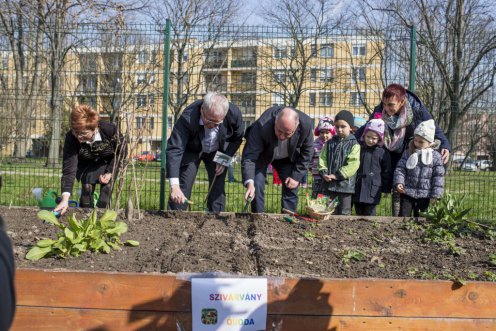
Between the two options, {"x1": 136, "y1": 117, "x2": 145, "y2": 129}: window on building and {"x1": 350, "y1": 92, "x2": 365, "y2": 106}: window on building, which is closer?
{"x1": 136, "y1": 117, "x2": 145, "y2": 129}: window on building

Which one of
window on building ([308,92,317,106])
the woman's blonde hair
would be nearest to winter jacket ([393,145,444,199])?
window on building ([308,92,317,106])

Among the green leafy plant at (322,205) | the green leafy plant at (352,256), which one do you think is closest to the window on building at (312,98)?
the green leafy plant at (322,205)

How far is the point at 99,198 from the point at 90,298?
2.74 m

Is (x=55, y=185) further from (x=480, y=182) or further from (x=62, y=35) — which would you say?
(x=480, y=182)

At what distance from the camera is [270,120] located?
4676 millimetres

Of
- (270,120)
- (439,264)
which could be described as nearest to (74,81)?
(270,120)

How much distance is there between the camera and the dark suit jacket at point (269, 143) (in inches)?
183

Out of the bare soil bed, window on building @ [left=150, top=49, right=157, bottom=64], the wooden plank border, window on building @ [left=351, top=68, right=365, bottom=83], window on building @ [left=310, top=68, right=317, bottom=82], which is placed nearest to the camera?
the wooden plank border

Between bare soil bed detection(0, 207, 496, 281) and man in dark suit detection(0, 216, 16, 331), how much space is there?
201cm

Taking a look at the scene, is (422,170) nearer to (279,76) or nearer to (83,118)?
(279,76)

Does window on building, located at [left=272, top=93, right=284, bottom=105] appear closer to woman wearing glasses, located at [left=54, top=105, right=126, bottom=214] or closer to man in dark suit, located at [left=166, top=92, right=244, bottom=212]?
man in dark suit, located at [left=166, top=92, right=244, bottom=212]

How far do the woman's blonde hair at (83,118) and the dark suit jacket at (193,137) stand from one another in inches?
30.1

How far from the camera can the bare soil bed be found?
10.0ft

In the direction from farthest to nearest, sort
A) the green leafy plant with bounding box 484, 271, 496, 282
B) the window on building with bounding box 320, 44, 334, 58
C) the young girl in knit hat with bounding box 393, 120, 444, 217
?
the window on building with bounding box 320, 44, 334, 58
the young girl in knit hat with bounding box 393, 120, 444, 217
the green leafy plant with bounding box 484, 271, 496, 282
